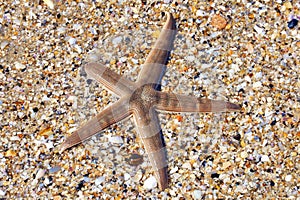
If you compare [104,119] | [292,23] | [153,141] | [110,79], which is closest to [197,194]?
[153,141]

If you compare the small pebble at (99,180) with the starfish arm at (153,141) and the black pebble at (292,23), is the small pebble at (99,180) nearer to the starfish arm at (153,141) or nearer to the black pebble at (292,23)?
the starfish arm at (153,141)

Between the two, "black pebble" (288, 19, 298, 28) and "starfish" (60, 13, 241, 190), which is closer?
"starfish" (60, 13, 241, 190)

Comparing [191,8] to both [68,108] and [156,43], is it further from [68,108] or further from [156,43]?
[68,108]

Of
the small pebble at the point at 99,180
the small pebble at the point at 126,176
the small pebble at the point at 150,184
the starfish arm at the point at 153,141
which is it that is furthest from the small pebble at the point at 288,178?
the small pebble at the point at 99,180

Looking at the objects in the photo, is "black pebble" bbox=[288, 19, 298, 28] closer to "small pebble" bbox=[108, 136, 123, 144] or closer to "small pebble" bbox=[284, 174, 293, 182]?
"small pebble" bbox=[284, 174, 293, 182]

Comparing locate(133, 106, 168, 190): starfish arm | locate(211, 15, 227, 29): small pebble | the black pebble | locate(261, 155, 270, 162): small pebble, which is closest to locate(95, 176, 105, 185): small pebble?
locate(133, 106, 168, 190): starfish arm

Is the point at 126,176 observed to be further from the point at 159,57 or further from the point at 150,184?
the point at 159,57

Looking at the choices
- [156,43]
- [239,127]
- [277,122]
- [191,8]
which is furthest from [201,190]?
[191,8]
